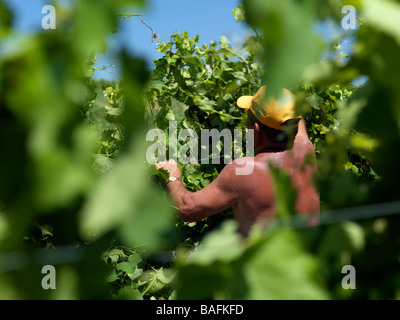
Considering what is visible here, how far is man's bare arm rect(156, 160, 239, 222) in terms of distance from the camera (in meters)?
1.97

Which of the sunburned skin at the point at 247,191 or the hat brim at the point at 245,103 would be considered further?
the hat brim at the point at 245,103

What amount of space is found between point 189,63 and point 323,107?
105cm

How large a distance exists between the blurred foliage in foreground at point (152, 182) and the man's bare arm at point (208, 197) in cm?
128

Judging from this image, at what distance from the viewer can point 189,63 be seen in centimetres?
285

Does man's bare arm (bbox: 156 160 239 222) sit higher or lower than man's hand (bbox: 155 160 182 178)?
lower

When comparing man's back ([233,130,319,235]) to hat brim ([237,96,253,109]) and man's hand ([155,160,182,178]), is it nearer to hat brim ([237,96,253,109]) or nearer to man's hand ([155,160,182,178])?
hat brim ([237,96,253,109])

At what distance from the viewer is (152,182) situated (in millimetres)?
480

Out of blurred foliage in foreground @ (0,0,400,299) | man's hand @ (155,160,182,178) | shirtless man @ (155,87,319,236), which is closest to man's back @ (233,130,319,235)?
shirtless man @ (155,87,319,236)

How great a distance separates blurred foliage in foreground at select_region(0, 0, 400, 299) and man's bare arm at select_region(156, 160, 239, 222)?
1276mm

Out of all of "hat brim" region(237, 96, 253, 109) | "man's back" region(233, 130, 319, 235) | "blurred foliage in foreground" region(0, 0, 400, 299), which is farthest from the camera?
"hat brim" region(237, 96, 253, 109)

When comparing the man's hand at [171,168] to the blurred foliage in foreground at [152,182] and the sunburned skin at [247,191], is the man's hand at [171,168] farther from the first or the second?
the blurred foliage in foreground at [152,182]

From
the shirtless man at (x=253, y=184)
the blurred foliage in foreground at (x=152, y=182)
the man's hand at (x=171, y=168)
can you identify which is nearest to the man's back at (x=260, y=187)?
the shirtless man at (x=253, y=184)

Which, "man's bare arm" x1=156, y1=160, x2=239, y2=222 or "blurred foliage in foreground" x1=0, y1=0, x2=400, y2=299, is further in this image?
"man's bare arm" x1=156, y1=160, x2=239, y2=222

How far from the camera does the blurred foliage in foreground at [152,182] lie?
16.7 inches
